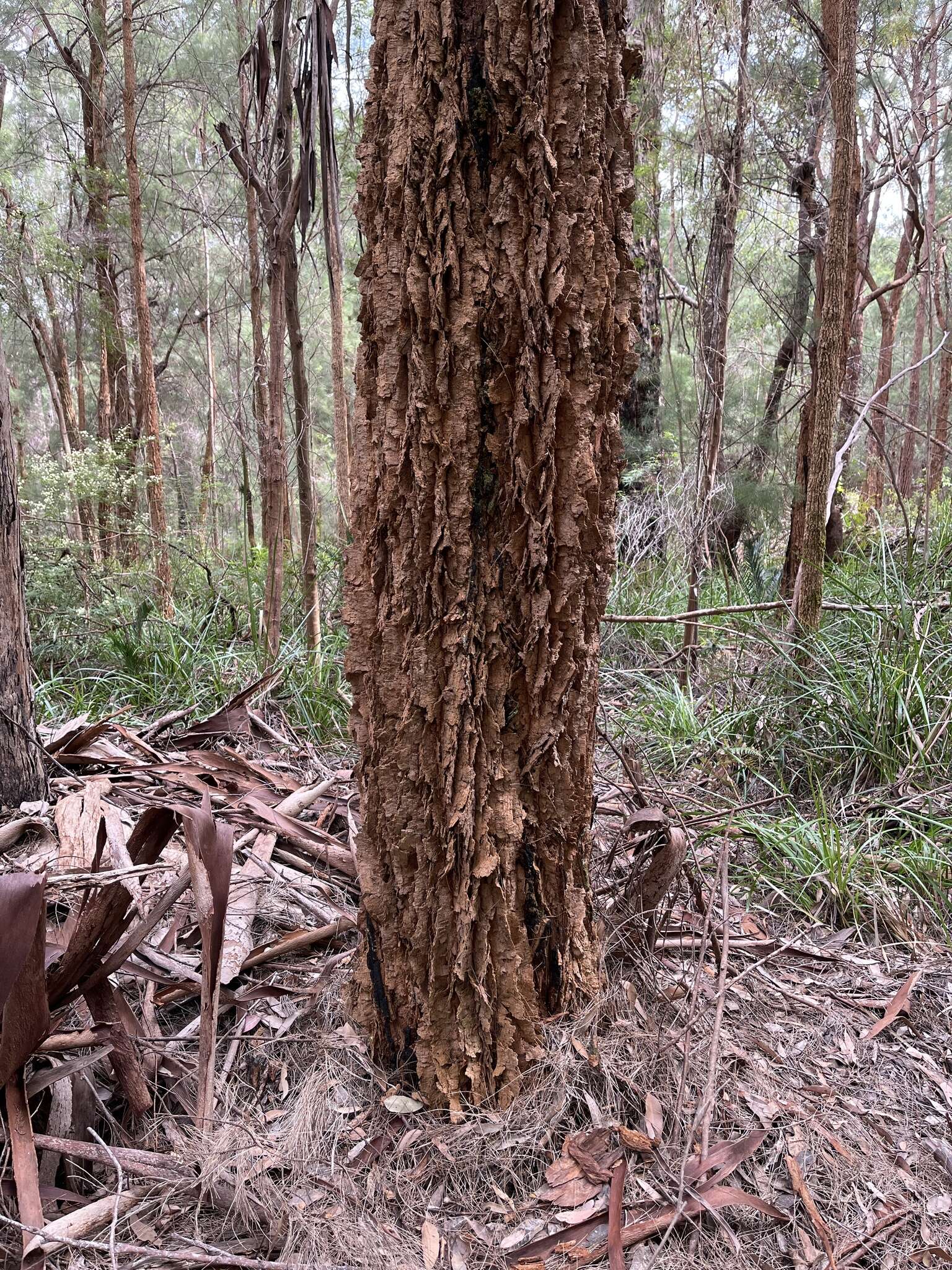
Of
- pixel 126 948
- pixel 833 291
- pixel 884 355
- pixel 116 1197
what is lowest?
pixel 116 1197

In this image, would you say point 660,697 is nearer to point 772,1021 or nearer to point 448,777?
point 772,1021

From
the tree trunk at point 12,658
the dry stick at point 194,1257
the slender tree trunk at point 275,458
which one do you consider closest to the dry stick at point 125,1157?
the dry stick at point 194,1257

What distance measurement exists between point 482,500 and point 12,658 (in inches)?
65.9

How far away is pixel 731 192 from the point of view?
182 inches

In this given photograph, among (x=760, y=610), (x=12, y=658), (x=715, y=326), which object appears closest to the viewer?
(x=12, y=658)

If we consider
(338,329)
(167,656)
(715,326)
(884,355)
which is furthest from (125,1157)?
(884,355)

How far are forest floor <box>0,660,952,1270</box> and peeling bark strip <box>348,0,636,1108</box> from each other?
0.14 m

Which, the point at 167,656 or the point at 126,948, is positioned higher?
the point at 126,948

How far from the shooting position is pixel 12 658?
2.30 meters

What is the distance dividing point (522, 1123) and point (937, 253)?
807 cm

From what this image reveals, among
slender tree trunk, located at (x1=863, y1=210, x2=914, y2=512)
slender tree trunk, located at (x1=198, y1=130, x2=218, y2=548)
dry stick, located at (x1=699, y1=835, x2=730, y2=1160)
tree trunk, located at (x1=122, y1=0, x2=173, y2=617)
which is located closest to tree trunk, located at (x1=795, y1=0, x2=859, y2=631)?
dry stick, located at (x1=699, y1=835, x2=730, y2=1160)

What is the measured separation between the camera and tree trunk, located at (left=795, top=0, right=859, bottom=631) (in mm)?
3408

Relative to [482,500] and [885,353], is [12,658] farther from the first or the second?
[885,353]

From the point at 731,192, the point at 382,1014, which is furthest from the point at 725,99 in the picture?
the point at 382,1014
